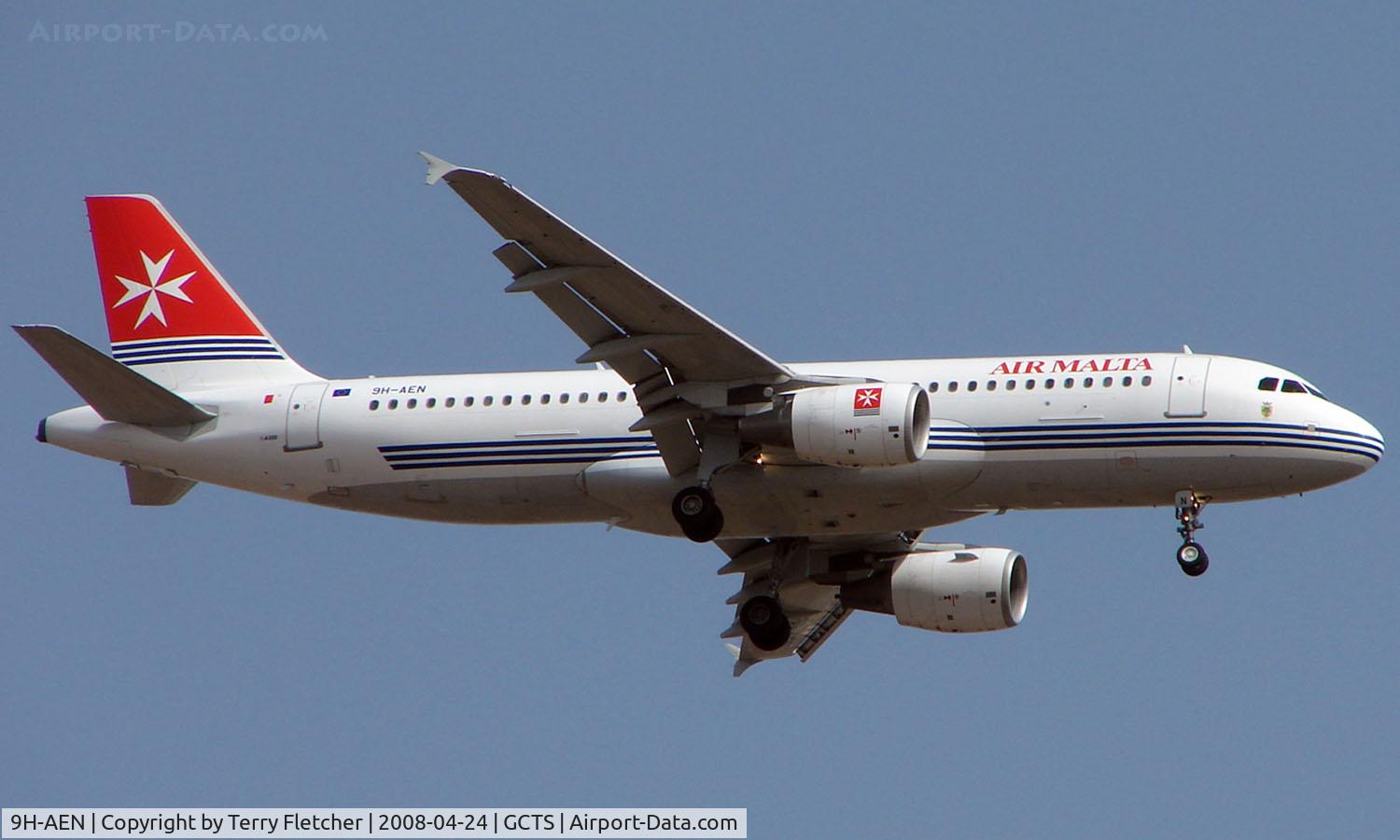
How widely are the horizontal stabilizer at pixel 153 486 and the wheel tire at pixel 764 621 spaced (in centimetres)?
1080

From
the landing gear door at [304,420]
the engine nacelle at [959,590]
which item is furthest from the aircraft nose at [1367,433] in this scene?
the landing gear door at [304,420]

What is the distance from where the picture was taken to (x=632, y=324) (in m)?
36.0

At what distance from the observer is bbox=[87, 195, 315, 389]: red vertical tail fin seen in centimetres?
4203

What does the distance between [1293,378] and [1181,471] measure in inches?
108

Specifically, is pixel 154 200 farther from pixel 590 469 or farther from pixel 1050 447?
pixel 1050 447

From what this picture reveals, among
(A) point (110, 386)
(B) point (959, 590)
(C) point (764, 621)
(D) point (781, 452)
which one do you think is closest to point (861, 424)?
(D) point (781, 452)

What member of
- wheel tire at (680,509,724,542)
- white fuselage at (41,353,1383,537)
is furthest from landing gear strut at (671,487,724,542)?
white fuselage at (41,353,1383,537)

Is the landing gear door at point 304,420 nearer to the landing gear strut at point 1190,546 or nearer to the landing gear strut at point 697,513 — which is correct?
the landing gear strut at point 697,513

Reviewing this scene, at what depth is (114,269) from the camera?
141 ft

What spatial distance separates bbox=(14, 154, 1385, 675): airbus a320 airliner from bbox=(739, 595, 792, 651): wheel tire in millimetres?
61

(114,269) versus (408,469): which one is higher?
(114,269)

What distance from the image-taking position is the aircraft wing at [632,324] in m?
33.8

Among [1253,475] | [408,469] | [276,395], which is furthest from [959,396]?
[276,395]

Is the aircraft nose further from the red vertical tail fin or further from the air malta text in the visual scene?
the red vertical tail fin
